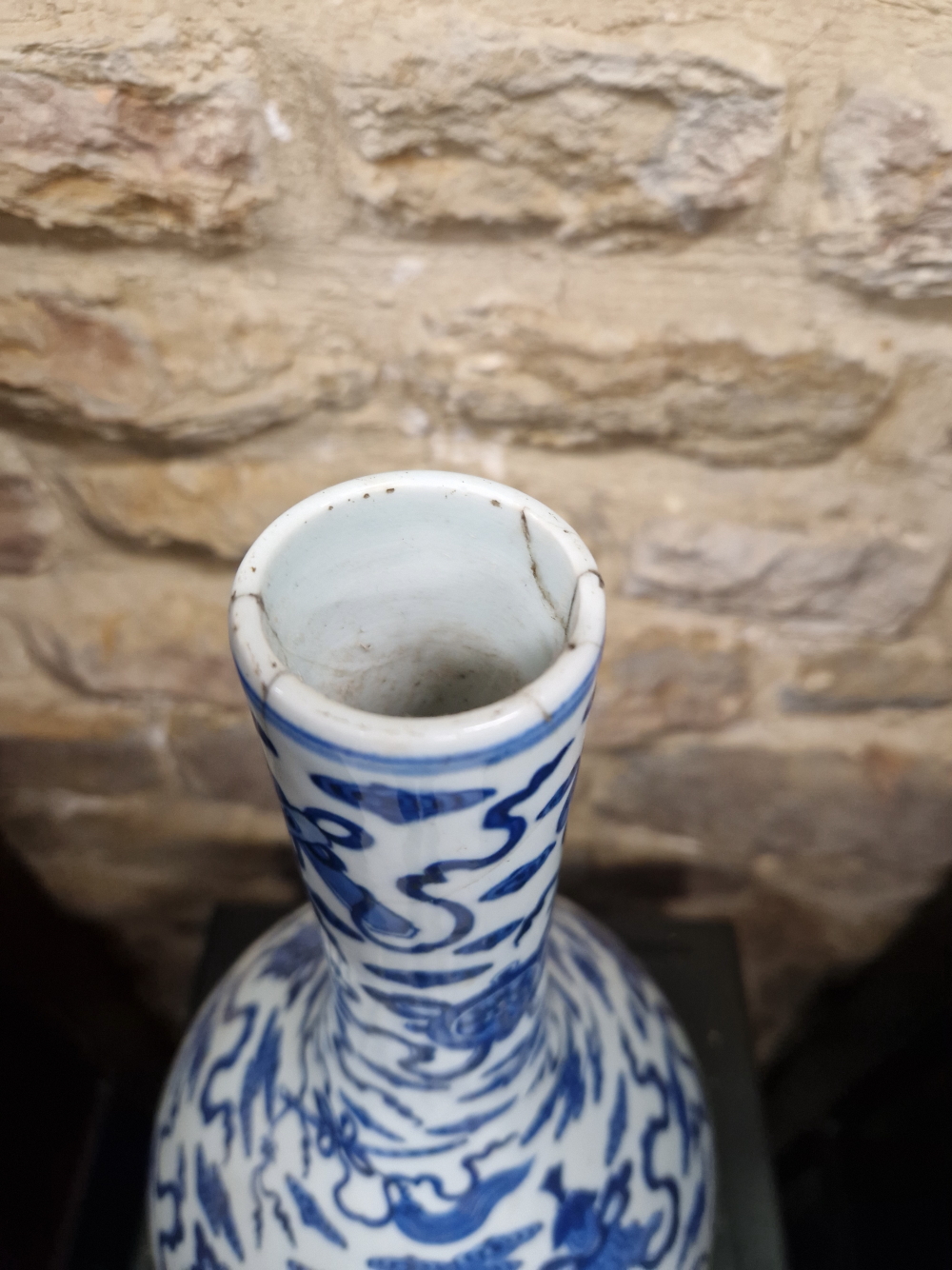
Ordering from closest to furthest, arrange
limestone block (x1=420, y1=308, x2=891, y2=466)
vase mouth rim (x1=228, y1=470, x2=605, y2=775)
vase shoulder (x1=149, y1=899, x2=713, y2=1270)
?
vase mouth rim (x1=228, y1=470, x2=605, y2=775), vase shoulder (x1=149, y1=899, x2=713, y2=1270), limestone block (x1=420, y1=308, x2=891, y2=466)

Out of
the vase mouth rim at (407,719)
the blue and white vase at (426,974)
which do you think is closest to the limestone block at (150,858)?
the blue and white vase at (426,974)

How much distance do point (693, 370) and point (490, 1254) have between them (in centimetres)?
48

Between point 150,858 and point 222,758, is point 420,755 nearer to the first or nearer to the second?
point 222,758

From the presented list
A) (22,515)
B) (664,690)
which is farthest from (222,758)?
(664,690)

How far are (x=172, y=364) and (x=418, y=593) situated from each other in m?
0.27

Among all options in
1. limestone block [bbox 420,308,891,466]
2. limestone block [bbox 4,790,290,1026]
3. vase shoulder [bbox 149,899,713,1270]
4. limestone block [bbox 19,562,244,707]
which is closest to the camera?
vase shoulder [bbox 149,899,713,1270]

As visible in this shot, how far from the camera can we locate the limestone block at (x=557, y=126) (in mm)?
471

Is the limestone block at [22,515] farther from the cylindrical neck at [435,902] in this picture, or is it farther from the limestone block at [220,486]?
the cylindrical neck at [435,902]

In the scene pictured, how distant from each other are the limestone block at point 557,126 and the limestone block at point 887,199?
4 centimetres

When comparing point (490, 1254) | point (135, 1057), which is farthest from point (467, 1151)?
point (135, 1057)

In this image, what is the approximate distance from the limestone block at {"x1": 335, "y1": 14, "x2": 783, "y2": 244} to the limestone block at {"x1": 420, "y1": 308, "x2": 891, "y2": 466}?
0.06 meters

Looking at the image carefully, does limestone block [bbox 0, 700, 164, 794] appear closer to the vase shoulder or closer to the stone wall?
A: the stone wall

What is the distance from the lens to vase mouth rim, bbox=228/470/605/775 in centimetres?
31

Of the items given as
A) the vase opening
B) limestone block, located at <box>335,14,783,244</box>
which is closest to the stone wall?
limestone block, located at <box>335,14,783,244</box>
